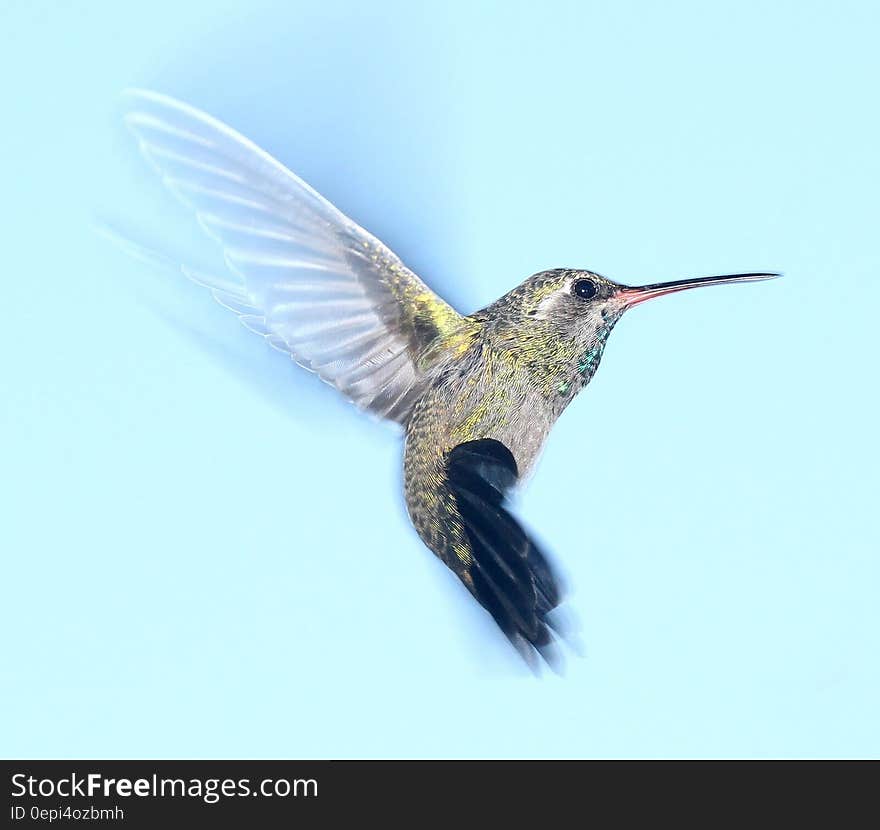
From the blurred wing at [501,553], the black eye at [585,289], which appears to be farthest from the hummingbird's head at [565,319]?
the blurred wing at [501,553]

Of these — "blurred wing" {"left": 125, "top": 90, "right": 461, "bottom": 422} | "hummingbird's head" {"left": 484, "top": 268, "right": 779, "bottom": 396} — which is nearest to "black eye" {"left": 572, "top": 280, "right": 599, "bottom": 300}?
"hummingbird's head" {"left": 484, "top": 268, "right": 779, "bottom": 396}

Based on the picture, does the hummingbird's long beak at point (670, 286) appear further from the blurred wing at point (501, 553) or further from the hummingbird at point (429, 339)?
the blurred wing at point (501, 553)

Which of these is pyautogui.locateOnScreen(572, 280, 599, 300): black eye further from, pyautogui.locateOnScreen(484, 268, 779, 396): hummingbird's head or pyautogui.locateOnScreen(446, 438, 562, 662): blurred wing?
pyautogui.locateOnScreen(446, 438, 562, 662): blurred wing

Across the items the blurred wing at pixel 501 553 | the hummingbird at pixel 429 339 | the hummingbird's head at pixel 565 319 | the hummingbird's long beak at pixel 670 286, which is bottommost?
the blurred wing at pixel 501 553

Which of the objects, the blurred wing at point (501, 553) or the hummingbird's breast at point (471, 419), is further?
the hummingbird's breast at point (471, 419)

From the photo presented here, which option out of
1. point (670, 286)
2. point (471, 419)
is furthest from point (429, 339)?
point (670, 286)
